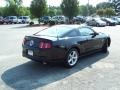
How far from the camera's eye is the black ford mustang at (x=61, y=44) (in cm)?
719

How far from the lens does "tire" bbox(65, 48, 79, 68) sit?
772cm

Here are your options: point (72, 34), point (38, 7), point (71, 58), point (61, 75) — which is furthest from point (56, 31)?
point (38, 7)

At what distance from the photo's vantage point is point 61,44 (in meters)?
7.39

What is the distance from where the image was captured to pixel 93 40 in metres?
9.11

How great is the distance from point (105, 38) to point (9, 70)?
474 cm

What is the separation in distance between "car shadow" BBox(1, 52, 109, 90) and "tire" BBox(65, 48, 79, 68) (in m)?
0.15

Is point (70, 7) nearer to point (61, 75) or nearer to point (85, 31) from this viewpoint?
point (85, 31)

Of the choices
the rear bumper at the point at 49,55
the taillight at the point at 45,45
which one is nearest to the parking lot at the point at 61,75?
the rear bumper at the point at 49,55

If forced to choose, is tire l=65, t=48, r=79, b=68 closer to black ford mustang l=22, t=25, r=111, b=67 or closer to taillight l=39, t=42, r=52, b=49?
black ford mustang l=22, t=25, r=111, b=67

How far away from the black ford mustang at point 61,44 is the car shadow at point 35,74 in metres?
0.36

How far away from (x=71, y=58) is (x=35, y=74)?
1.54m

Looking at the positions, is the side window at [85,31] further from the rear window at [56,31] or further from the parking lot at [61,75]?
the parking lot at [61,75]

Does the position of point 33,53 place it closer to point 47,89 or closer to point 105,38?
point 47,89

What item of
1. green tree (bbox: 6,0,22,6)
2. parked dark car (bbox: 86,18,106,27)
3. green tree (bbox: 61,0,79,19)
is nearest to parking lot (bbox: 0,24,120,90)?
parked dark car (bbox: 86,18,106,27)
